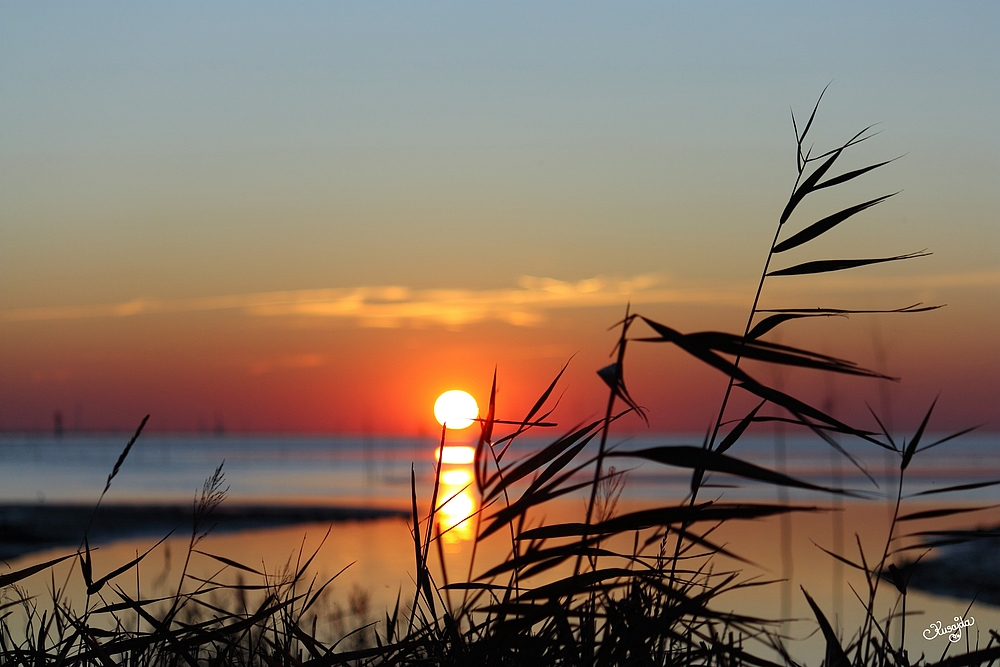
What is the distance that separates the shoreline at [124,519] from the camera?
23.6 m

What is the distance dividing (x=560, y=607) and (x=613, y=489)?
1.28 feet

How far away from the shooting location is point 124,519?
2817 cm

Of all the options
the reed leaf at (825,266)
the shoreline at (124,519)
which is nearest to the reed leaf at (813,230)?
the reed leaf at (825,266)

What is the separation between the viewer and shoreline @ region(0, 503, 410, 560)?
23.6 m

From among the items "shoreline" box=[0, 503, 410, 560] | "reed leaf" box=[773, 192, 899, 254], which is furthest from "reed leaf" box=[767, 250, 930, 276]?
"shoreline" box=[0, 503, 410, 560]

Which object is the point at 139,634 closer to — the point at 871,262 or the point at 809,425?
the point at 809,425

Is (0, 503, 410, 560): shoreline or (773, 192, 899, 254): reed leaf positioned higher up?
(773, 192, 899, 254): reed leaf

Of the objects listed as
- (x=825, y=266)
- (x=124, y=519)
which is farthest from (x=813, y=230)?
(x=124, y=519)

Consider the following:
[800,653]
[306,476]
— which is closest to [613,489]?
[800,653]

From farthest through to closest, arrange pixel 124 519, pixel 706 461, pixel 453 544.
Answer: pixel 124 519
pixel 453 544
pixel 706 461

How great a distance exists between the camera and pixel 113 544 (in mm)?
23406

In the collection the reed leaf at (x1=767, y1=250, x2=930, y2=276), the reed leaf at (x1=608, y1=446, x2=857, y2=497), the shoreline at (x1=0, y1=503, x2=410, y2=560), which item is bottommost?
the shoreline at (x1=0, y1=503, x2=410, y2=560)

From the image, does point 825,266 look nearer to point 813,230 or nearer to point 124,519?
point 813,230

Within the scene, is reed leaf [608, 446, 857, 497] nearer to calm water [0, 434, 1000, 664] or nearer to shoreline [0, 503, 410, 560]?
calm water [0, 434, 1000, 664]
